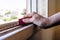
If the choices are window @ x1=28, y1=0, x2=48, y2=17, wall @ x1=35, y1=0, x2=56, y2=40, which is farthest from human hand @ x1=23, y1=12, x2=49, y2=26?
window @ x1=28, y1=0, x2=48, y2=17

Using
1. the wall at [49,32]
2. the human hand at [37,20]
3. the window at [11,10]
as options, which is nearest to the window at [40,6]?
the wall at [49,32]

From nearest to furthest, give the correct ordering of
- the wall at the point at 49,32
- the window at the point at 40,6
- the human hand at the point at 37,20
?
1. the human hand at the point at 37,20
2. the wall at the point at 49,32
3. the window at the point at 40,6

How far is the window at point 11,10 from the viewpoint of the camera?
115 cm

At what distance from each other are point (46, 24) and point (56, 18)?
0.11 m

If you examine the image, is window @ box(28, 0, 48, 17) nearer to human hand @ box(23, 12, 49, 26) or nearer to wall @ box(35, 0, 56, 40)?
wall @ box(35, 0, 56, 40)

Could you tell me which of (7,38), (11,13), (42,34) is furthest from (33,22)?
(7,38)

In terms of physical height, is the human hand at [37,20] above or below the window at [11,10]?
below

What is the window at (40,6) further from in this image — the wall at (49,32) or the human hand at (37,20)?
the human hand at (37,20)

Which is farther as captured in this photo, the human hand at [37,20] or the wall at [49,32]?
the wall at [49,32]

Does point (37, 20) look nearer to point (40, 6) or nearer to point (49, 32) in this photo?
point (49, 32)

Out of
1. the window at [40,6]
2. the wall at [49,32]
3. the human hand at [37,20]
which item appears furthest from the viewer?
the window at [40,6]

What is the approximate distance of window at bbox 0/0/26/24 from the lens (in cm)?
115

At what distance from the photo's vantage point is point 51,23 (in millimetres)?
1119

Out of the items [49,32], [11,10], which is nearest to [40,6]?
[49,32]
